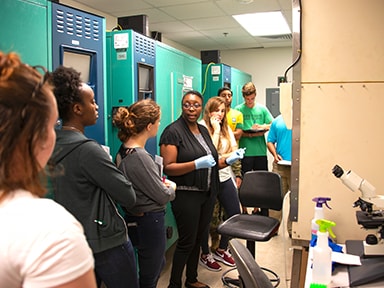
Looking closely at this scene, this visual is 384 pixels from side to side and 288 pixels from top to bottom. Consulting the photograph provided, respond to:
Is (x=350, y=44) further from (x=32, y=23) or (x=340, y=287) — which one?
(x=32, y=23)

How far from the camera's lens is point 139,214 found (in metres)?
1.97

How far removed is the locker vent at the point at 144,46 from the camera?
8.26ft

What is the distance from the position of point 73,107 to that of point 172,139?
100 centimetres

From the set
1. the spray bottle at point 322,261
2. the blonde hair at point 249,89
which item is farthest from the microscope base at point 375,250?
the blonde hair at point 249,89

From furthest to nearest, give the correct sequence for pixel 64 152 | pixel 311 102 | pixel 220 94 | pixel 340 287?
pixel 220 94
pixel 311 102
pixel 64 152
pixel 340 287

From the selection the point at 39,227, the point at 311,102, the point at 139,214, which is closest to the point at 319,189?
the point at 311,102

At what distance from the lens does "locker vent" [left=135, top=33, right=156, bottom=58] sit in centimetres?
252

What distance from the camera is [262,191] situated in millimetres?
2654

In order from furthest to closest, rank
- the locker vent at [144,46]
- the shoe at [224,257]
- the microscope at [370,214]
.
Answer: the shoe at [224,257]
the locker vent at [144,46]
the microscope at [370,214]

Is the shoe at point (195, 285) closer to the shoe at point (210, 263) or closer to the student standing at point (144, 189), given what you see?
the shoe at point (210, 263)

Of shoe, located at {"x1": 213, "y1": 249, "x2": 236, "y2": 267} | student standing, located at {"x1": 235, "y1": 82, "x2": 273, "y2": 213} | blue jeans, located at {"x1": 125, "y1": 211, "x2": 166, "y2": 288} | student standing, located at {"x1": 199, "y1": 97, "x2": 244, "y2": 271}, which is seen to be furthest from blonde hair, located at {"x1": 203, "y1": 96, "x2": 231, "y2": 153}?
blue jeans, located at {"x1": 125, "y1": 211, "x2": 166, "y2": 288}

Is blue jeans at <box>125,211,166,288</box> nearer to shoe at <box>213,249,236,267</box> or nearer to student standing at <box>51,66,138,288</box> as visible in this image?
student standing at <box>51,66,138,288</box>

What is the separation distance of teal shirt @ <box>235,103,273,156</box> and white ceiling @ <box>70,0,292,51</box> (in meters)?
1.20

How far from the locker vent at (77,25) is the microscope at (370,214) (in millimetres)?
1485
